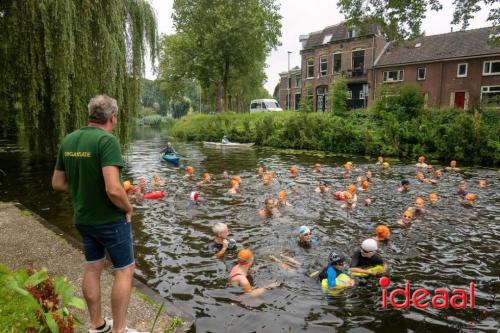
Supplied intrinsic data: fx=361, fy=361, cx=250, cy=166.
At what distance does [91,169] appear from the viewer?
3.37m

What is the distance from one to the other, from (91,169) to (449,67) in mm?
37716

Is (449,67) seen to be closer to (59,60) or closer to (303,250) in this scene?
(303,250)

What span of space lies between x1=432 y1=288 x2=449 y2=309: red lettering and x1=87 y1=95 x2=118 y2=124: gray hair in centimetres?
556

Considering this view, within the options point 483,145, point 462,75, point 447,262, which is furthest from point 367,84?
point 447,262

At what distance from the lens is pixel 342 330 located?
202 inches

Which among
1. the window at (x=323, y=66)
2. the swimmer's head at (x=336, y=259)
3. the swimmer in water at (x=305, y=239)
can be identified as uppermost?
the window at (x=323, y=66)

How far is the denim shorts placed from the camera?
3.46m

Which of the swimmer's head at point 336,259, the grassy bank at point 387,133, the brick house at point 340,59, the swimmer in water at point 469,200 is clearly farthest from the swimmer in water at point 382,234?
the brick house at point 340,59

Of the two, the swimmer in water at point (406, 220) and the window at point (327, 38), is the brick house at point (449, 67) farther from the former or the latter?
the swimmer in water at point (406, 220)

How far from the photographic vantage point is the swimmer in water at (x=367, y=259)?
6.90 meters

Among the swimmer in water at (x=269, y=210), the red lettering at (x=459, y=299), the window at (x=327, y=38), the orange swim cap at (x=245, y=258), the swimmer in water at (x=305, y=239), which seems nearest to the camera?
the red lettering at (x=459, y=299)

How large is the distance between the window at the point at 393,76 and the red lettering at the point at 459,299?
35.8 m

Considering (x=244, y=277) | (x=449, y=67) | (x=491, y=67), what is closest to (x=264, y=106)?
(x=449, y=67)

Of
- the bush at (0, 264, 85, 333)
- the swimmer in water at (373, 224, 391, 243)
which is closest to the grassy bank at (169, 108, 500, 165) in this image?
the swimmer in water at (373, 224, 391, 243)
